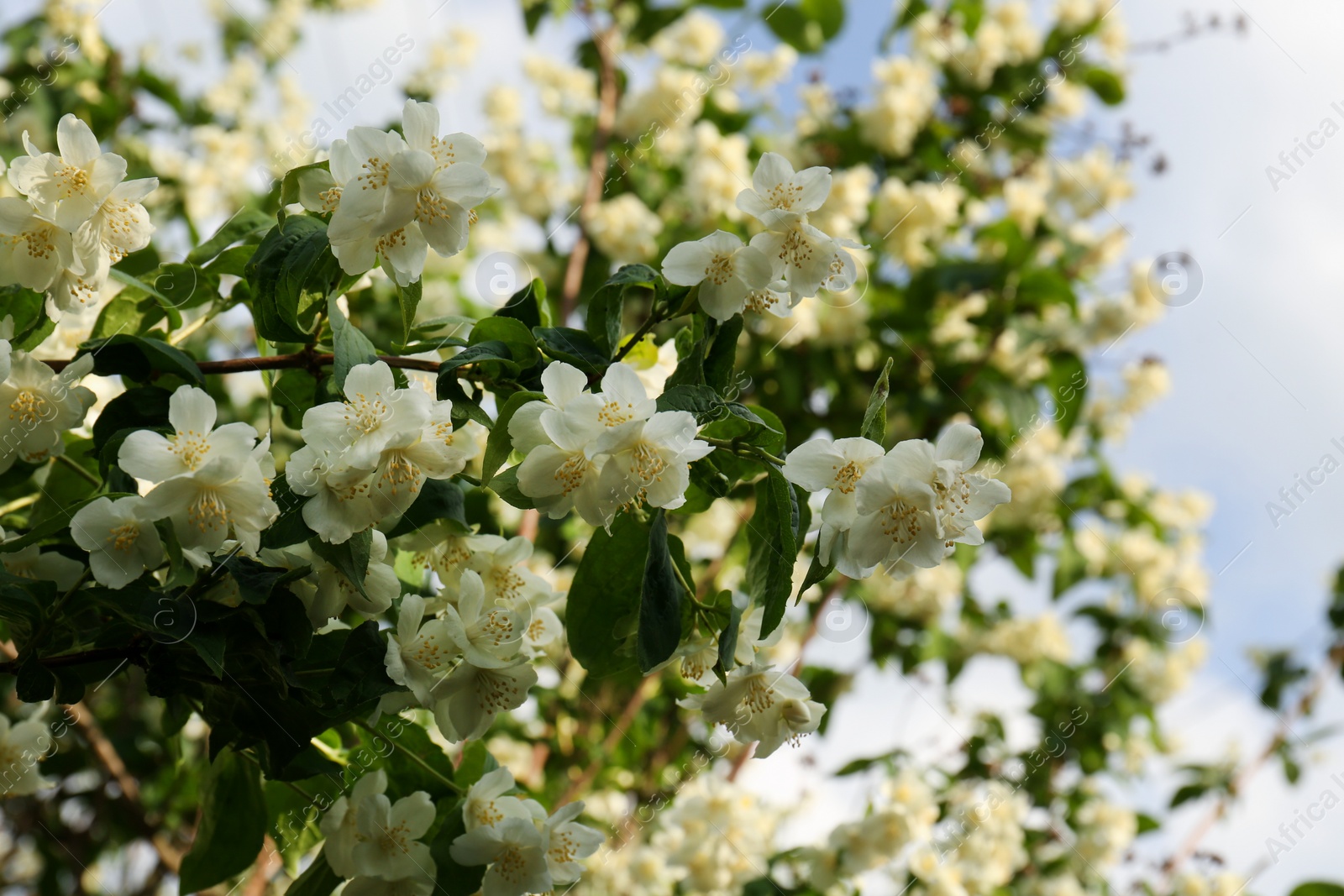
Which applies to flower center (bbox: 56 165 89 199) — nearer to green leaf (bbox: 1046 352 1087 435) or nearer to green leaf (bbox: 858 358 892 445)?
green leaf (bbox: 858 358 892 445)

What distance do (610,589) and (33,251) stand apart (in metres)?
0.66

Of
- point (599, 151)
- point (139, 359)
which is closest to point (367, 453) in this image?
point (139, 359)

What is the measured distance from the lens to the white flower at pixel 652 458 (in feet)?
2.81

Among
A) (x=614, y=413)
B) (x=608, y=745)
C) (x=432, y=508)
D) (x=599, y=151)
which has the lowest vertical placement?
(x=608, y=745)

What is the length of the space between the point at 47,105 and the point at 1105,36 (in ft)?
10.0

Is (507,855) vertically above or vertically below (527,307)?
below

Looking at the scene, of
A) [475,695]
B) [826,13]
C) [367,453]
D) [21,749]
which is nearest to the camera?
[367,453]

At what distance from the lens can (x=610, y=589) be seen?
41.2 inches

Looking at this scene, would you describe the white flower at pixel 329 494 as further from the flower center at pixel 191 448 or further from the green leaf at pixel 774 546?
the green leaf at pixel 774 546

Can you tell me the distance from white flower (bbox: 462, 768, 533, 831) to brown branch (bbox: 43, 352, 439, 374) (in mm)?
416

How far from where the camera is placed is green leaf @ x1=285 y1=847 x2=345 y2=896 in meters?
1.17

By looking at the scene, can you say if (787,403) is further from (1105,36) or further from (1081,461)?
(1105,36)

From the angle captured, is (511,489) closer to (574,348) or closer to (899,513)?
(574,348)

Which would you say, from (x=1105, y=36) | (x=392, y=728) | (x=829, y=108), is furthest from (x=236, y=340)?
(x=1105, y=36)
